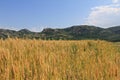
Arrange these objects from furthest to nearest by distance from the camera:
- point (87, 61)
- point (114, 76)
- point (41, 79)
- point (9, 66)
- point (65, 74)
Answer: point (87, 61)
point (114, 76)
point (65, 74)
point (9, 66)
point (41, 79)

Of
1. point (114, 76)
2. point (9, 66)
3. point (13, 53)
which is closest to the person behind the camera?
point (9, 66)

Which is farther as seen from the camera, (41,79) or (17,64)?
(17,64)

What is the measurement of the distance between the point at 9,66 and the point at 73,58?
270cm

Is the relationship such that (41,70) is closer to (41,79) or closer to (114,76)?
(41,79)

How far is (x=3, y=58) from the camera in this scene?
20.3 ft

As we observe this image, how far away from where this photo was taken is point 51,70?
5.68 m

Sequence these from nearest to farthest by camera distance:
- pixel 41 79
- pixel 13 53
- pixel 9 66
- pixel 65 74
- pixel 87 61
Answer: pixel 41 79 < pixel 9 66 < pixel 65 74 < pixel 13 53 < pixel 87 61

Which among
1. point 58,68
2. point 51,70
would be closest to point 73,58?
point 58,68

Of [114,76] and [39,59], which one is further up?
[39,59]

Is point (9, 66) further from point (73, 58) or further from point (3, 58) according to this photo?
point (73, 58)

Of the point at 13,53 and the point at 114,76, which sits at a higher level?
the point at 13,53

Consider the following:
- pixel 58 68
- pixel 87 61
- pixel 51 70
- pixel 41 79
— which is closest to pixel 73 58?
pixel 87 61

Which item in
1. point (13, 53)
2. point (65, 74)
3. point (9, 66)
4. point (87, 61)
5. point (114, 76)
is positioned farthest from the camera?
point (87, 61)

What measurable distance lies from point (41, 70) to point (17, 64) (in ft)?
1.57
